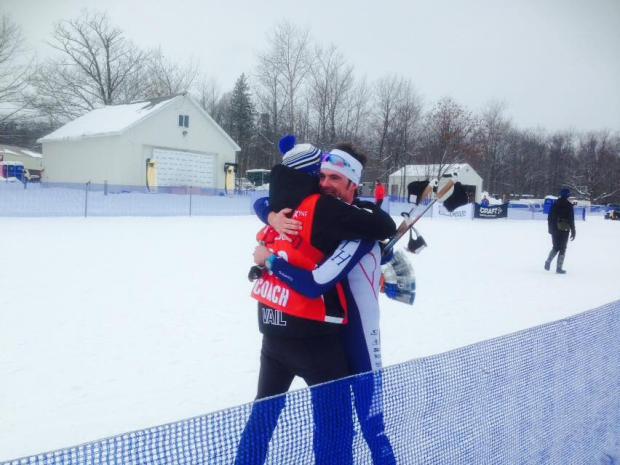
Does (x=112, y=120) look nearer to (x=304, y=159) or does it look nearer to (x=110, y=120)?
(x=110, y=120)

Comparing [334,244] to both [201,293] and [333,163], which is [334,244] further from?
[201,293]

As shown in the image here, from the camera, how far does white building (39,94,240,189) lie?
28.8m

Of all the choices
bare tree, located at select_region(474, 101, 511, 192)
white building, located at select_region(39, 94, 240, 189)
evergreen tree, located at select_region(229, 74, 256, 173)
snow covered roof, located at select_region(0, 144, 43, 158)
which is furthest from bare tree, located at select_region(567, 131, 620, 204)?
snow covered roof, located at select_region(0, 144, 43, 158)

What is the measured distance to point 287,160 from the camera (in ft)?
7.16

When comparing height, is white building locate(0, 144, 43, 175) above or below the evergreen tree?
below

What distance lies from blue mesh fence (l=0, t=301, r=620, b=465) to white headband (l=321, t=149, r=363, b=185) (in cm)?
82

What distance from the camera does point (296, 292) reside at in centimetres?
196

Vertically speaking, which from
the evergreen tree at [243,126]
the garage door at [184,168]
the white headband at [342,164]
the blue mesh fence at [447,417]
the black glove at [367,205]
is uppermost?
the evergreen tree at [243,126]

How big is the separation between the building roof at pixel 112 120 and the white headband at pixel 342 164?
94.2 ft

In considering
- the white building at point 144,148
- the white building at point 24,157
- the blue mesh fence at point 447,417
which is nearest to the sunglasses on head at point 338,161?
the blue mesh fence at point 447,417

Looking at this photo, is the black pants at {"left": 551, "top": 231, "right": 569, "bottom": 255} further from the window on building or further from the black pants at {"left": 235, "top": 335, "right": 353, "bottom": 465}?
the window on building

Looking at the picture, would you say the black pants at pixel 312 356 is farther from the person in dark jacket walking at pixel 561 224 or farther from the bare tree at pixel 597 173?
the bare tree at pixel 597 173

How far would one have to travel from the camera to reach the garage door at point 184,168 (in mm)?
29980

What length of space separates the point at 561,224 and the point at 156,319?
28.1ft
